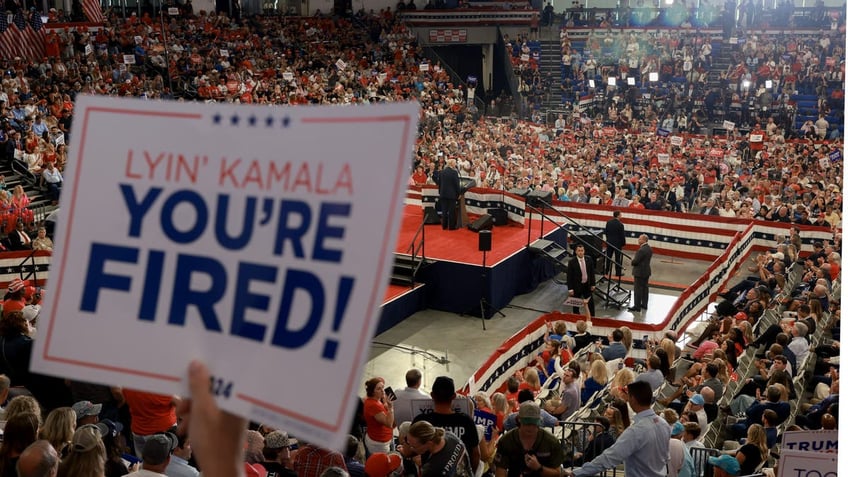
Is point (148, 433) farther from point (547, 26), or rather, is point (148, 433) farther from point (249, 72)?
point (547, 26)

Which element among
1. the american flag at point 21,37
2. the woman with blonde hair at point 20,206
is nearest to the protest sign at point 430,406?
the woman with blonde hair at point 20,206

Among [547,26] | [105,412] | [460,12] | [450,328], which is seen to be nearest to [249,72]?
[460,12]

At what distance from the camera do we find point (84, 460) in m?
4.55

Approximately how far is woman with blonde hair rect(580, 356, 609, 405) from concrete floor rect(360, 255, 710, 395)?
2402 millimetres

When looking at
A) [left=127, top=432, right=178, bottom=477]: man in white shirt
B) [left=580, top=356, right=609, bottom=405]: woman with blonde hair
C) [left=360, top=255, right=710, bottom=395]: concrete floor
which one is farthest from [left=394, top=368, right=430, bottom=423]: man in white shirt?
[left=360, top=255, right=710, bottom=395]: concrete floor

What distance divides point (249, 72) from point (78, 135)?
89.3 ft

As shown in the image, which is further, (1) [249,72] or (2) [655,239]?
(1) [249,72]

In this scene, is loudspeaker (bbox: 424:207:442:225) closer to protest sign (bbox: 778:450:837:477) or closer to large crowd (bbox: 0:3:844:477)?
large crowd (bbox: 0:3:844:477)

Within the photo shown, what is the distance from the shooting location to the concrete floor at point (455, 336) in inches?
523

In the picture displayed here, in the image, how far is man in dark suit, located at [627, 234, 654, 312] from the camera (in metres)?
15.0

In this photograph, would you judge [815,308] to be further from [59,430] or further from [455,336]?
[59,430]

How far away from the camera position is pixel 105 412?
24.2 feet

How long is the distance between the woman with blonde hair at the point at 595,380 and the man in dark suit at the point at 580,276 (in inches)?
170

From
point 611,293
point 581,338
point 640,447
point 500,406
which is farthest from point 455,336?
point 640,447
